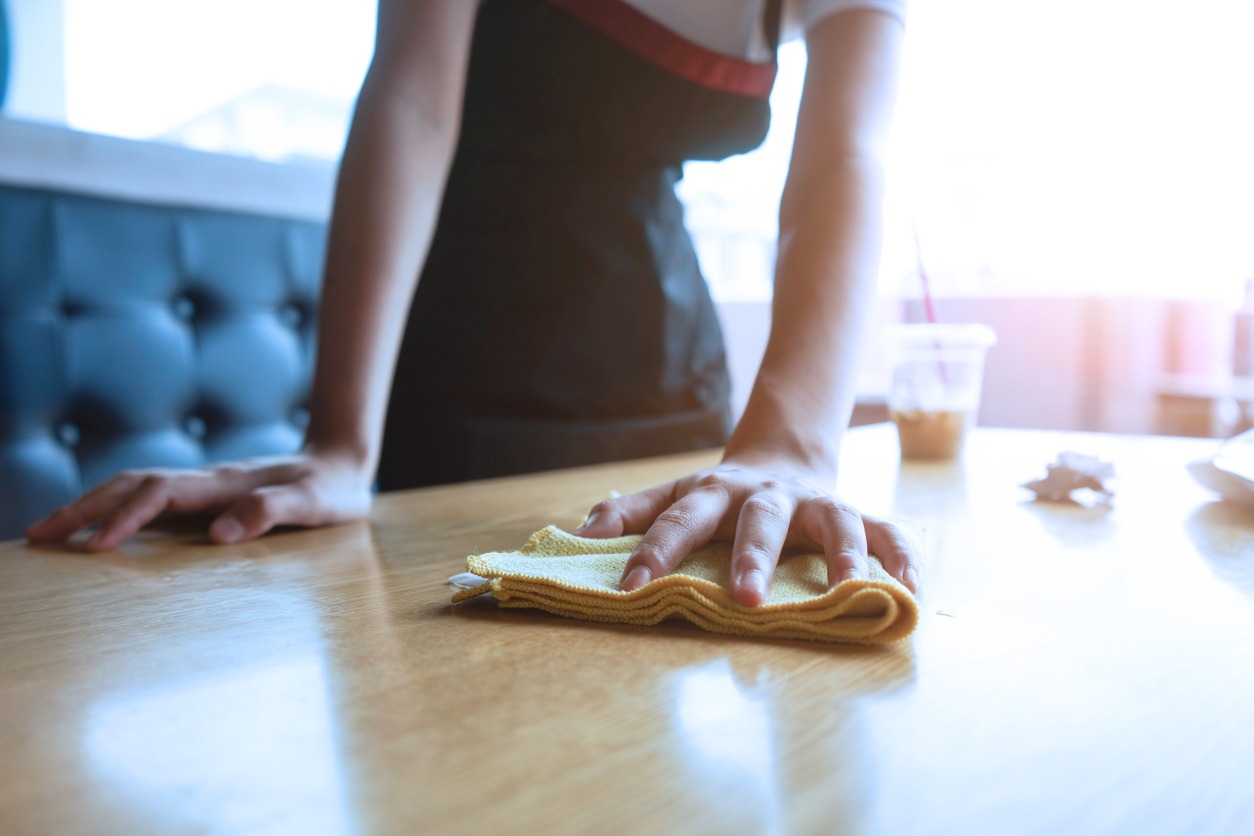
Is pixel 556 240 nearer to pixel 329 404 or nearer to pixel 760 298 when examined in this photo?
pixel 329 404

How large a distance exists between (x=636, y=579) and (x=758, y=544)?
0.06 metres

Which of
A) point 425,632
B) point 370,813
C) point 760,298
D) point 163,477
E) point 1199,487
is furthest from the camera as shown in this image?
point 760,298

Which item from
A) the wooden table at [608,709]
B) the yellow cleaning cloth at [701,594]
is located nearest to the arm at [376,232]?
the wooden table at [608,709]

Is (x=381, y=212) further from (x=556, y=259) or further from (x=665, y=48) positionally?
(x=665, y=48)

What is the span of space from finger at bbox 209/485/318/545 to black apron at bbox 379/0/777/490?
382mm

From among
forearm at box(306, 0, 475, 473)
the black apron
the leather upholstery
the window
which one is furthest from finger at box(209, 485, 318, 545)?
the window

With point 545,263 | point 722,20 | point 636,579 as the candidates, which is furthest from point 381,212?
point 636,579

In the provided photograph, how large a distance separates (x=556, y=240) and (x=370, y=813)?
2.88ft

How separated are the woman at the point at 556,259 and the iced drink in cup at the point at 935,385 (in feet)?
0.79

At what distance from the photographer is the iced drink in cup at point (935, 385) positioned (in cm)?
105

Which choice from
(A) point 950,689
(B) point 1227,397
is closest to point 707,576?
(A) point 950,689

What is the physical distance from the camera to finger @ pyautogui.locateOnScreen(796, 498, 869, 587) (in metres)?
0.42

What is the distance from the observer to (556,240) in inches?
42.2

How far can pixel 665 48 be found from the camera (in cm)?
104
